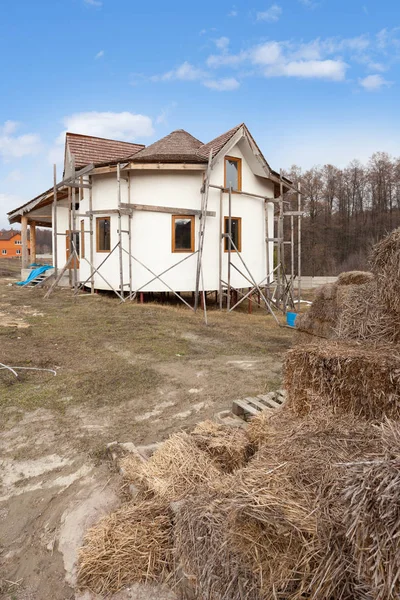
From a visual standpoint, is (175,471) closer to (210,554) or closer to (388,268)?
(210,554)

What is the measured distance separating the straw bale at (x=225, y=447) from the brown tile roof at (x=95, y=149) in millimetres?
17034

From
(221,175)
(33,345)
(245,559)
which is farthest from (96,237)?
(245,559)

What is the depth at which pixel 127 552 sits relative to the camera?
296 centimetres

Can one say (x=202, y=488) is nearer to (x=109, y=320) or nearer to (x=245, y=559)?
(x=245, y=559)

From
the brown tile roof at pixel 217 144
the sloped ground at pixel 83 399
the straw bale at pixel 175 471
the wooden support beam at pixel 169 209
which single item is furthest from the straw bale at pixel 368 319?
the brown tile roof at pixel 217 144

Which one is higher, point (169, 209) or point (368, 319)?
point (169, 209)

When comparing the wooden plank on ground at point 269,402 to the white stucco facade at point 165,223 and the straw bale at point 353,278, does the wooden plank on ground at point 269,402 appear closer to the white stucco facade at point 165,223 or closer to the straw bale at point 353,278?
the straw bale at point 353,278

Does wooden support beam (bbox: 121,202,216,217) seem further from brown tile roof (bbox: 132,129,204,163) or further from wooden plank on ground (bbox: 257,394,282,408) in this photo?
wooden plank on ground (bbox: 257,394,282,408)

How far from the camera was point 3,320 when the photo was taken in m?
12.5

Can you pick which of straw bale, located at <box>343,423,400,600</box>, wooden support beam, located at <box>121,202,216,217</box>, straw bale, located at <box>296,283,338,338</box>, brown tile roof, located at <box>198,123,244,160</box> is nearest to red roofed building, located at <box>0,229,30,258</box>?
brown tile roof, located at <box>198,123,244,160</box>

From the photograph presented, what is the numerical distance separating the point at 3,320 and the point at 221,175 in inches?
402

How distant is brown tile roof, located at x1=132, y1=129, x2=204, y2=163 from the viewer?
1601 centimetres

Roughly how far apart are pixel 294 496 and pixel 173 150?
16.7 metres

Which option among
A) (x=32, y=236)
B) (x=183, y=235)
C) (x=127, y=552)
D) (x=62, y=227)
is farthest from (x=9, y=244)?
(x=127, y=552)
